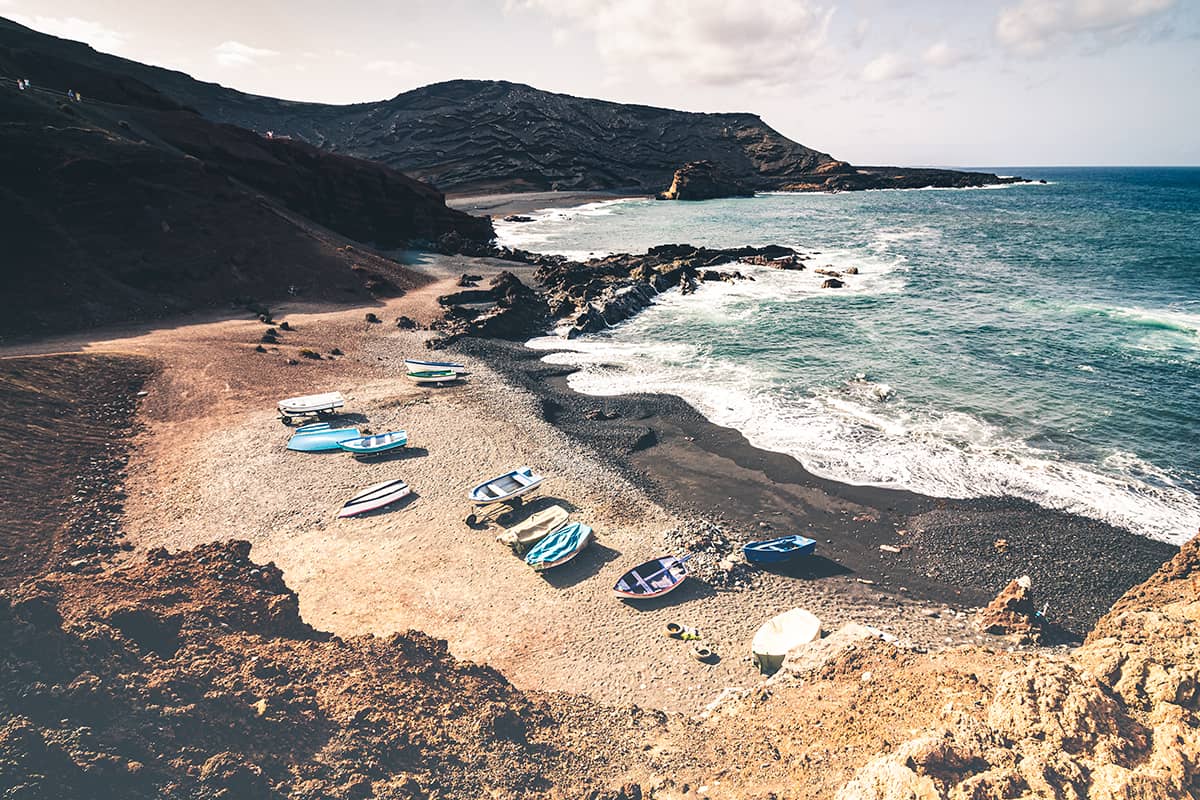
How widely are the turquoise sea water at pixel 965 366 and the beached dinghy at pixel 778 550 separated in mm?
6074

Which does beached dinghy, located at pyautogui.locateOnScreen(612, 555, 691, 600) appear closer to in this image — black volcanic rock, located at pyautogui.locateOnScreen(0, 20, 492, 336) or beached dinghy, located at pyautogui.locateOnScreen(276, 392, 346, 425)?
beached dinghy, located at pyautogui.locateOnScreen(276, 392, 346, 425)

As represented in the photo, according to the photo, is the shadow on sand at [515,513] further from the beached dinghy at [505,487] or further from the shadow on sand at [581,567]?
the shadow on sand at [581,567]

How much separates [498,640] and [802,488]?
14039mm

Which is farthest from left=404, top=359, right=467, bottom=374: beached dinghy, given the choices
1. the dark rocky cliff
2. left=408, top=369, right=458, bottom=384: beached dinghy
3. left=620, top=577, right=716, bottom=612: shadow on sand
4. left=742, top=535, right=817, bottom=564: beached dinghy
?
the dark rocky cliff

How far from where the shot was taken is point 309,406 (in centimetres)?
2619

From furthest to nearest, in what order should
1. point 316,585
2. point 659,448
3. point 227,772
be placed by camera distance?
point 659,448 < point 316,585 < point 227,772

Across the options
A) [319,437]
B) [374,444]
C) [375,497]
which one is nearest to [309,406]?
[319,437]

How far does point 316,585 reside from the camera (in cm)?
1625

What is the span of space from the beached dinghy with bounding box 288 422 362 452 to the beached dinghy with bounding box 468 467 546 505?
25.8ft

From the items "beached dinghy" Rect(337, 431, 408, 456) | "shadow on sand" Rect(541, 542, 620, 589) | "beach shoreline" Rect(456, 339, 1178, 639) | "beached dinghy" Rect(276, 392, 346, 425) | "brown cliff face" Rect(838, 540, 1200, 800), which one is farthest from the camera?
"beached dinghy" Rect(276, 392, 346, 425)

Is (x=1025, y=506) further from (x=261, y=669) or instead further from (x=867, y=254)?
(x=867, y=254)

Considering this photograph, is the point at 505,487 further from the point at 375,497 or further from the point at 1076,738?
the point at 1076,738

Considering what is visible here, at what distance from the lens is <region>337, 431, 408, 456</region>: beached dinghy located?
929 inches

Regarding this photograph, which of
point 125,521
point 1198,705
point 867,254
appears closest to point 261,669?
point 125,521
